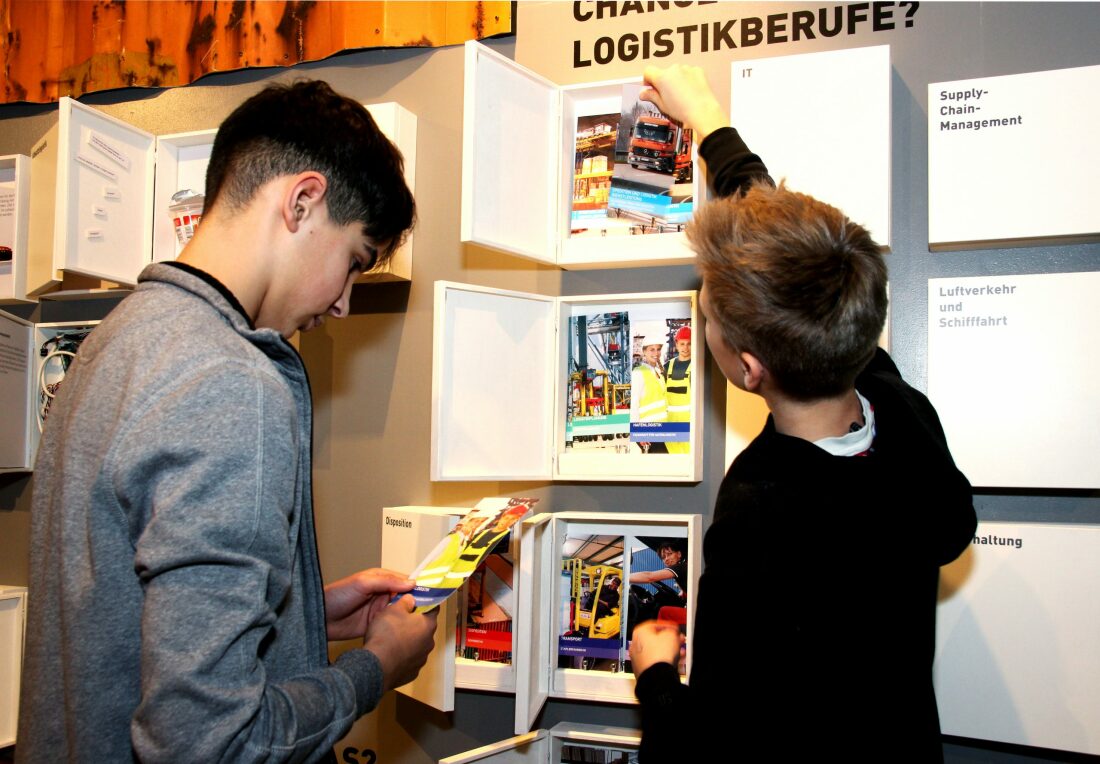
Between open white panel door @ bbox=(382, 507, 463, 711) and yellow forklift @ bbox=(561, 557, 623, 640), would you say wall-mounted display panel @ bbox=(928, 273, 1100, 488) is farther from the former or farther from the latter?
open white panel door @ bbox=(382, 507, 463, 711)

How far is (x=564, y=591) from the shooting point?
2.31 m

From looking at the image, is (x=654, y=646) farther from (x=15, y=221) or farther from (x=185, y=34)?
(x=15, y=221)

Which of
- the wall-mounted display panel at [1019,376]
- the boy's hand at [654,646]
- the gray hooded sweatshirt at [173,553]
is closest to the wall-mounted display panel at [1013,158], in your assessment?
the wall-mounted display panel at [1019,376]

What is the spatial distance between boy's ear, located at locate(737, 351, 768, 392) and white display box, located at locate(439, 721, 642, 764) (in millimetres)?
1146

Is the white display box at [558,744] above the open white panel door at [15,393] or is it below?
below

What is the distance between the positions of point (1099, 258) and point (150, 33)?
9.11 feet

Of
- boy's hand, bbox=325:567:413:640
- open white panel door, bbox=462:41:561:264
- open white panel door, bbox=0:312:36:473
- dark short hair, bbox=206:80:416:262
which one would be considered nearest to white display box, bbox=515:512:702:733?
boy's hand, bbox=325:567:413:640

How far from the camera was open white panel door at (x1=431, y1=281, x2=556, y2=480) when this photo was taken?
2092 millimetres

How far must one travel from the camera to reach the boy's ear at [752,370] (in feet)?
4.33

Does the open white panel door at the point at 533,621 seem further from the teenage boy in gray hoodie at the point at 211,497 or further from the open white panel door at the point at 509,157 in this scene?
the teenage boy in gray hoodie at the point at 211,497

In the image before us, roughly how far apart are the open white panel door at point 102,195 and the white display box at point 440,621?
96cm

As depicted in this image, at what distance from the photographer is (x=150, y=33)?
2844mm

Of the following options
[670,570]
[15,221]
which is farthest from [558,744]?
[15,221]

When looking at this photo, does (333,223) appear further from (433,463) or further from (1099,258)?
(1099,258)
